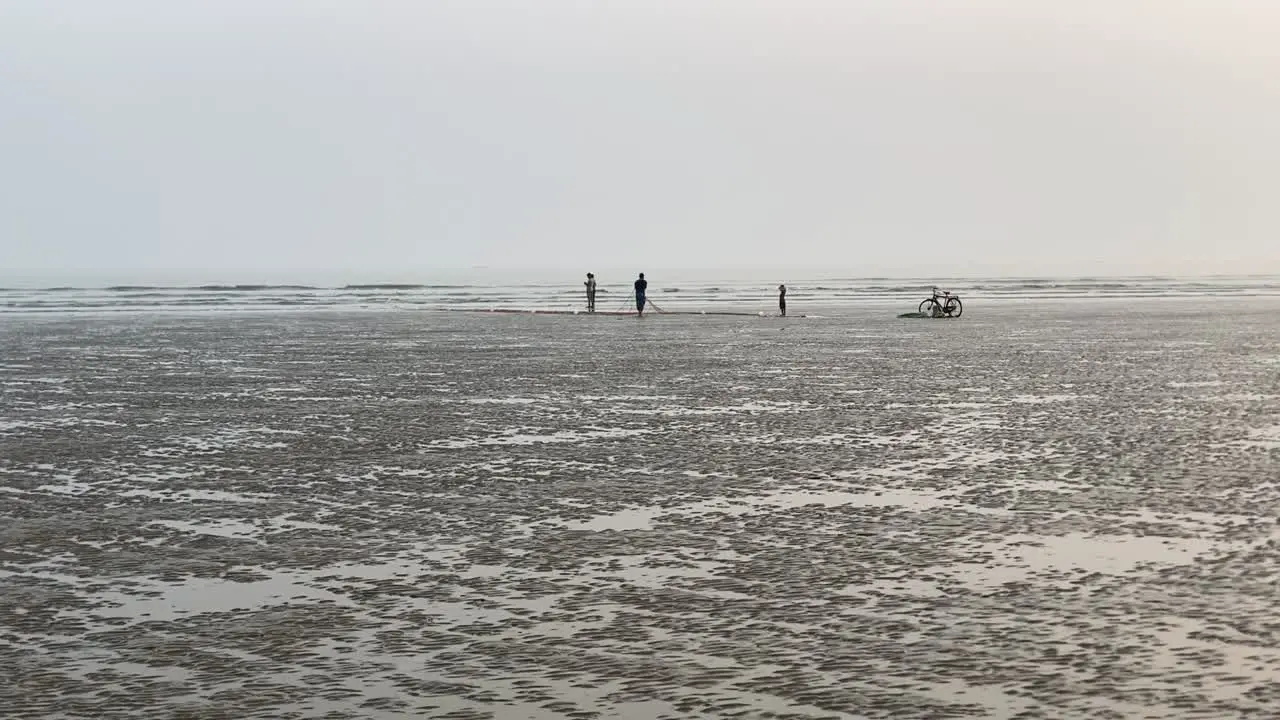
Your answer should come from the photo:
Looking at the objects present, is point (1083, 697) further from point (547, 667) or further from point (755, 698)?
point (547, 667)

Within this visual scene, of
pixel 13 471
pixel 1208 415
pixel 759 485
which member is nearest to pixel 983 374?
pixel 1208 415

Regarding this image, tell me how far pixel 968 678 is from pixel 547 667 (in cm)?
225

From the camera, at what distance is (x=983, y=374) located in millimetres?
30891

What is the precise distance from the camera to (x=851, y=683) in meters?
8.42

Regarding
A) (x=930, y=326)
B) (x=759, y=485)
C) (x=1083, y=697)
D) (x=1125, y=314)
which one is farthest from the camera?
(x=1125, y=314)

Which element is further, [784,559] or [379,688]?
[784,559]

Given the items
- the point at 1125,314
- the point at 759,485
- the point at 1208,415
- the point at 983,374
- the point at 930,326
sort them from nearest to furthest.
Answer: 1. the point at 759,485
2. the point at 1208,415
3. the point at 983,374
4. the point at 930,326
5. the point at 1125,314

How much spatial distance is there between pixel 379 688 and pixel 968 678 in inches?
121

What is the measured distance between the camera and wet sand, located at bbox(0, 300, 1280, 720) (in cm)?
845

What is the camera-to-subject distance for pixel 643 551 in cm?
1227

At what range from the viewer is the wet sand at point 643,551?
27.7 feet

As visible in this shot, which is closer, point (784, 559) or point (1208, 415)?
point (784, 559)

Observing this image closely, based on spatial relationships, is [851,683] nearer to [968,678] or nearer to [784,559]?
[968,678]

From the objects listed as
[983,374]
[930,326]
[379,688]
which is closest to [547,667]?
[379,688]
